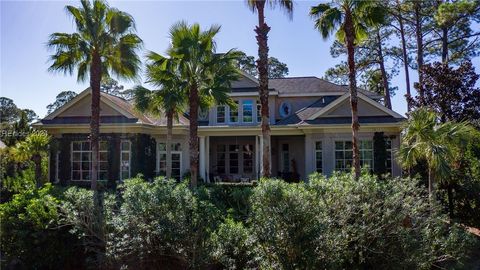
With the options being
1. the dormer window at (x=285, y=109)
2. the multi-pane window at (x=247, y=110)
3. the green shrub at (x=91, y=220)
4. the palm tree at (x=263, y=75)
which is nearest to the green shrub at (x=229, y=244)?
the green shrub at (x=91, y=220)

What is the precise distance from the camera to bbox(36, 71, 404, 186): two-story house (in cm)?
2120

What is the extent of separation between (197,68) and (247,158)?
10798 millimetres

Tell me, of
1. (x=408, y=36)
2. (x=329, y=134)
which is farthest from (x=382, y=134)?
(x=408, y=36)

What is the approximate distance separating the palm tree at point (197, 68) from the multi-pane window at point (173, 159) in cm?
667

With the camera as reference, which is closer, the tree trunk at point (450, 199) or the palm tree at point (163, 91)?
the tree trunk at point (450, 199)

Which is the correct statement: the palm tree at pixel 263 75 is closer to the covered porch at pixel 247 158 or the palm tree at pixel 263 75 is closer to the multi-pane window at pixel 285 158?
the covered porch at pixel 247 158

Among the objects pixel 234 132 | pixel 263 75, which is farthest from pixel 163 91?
pixel 234 132

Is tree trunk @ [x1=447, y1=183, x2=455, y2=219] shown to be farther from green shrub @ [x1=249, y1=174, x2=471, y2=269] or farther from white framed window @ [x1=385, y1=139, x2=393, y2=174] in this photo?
green shrub @ [x1=249, y1=174, x2=471, y2=269]

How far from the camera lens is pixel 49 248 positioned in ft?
31.9

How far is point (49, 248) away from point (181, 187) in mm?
3982

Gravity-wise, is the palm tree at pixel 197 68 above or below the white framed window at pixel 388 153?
above

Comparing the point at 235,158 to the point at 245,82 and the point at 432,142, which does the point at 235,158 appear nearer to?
the point at 245,82

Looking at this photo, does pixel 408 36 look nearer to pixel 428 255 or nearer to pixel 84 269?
pixel 428 255

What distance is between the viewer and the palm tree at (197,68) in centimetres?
1659
